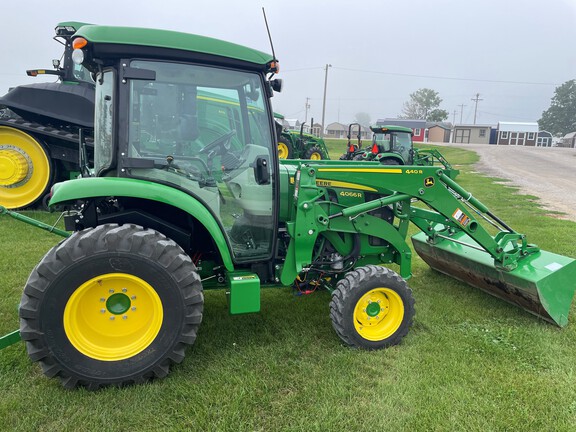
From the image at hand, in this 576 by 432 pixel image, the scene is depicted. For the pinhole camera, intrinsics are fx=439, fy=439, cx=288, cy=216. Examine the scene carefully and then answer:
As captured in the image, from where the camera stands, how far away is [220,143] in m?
3.28

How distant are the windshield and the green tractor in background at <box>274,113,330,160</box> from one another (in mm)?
13123

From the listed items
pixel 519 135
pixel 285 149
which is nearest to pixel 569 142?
pixel 519 135

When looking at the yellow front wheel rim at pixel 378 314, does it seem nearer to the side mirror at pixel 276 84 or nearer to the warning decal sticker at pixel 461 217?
the warning decal sticker at pixel 461 217

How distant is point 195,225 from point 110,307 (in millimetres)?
872

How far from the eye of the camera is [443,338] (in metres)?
3.73

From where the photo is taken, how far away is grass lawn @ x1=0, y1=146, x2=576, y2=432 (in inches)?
105

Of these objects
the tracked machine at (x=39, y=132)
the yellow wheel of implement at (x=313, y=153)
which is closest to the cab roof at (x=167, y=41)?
the tracked machine at (x=39, y=132)

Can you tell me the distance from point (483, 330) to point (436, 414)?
1.43 metres

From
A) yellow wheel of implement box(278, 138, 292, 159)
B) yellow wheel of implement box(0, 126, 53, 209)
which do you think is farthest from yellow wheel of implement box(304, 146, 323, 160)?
yellow wheel of implement box(0, 126, 53, 209)

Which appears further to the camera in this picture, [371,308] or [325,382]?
[371,308]

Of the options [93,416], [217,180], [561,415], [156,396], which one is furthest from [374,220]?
[93,416]

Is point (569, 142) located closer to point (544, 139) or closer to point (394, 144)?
point (544, 139)

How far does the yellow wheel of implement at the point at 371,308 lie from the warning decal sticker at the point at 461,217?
0.88 m

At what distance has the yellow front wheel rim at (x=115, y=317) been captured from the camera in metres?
2.85
